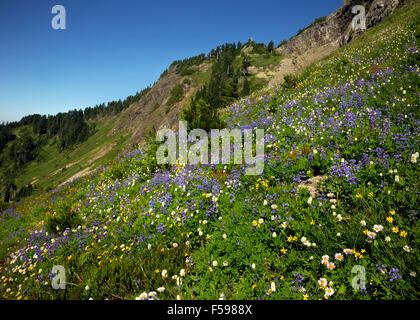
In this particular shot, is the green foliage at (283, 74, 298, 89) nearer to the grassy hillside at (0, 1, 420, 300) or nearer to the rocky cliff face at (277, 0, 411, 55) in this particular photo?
the grassy hillside at (0, 1, 420, 300)

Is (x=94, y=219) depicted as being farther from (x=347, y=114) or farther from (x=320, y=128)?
(x=347, y=114)

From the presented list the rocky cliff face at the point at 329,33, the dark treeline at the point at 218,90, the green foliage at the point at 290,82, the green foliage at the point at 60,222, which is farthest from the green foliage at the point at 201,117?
the rocky cliff face at the point at 329,33

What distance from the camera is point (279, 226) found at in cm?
350

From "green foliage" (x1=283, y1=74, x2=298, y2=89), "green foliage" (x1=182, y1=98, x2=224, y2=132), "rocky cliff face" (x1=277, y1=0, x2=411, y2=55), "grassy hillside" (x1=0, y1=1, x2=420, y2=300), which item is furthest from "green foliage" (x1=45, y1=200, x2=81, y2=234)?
"rocky cliff face" (x1=277, y1=0, x2=411, y2=55)

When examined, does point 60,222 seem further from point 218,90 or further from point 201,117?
point 218,90

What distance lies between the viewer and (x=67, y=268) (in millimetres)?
4387

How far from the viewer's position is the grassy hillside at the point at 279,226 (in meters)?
2.74

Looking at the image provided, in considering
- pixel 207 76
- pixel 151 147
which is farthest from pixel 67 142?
pixel 151 147

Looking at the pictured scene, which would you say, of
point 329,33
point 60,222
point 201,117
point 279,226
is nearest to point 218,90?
point 201,117

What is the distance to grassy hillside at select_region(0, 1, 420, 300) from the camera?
274cm

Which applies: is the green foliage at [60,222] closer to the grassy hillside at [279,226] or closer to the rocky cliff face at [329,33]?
the grassy hillside at [279,226]
